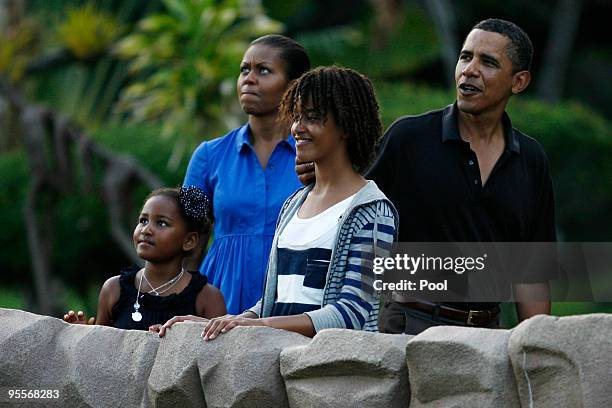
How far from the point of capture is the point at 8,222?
15.2 m

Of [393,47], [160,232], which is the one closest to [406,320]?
[160,232]

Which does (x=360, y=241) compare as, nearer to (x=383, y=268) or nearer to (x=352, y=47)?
(x=383, y=268)

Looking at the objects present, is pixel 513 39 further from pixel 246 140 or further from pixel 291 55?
pixel 246 140

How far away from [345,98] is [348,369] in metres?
0.97

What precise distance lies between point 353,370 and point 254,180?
4.79 feet

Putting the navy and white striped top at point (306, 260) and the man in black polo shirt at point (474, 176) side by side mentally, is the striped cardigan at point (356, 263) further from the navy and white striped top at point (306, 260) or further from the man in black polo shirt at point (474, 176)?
the man in black polo shirt at point (474, 176)

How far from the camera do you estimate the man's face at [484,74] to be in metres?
5.31

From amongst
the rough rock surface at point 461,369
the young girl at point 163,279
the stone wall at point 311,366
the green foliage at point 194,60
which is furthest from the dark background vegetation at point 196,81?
the rough rock surface at point 461,369

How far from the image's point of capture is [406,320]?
17.1 feet

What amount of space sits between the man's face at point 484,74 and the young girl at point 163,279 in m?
1.09

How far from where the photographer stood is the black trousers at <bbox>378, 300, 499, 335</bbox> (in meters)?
5.16

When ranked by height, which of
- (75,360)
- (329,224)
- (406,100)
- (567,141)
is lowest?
(75,360)

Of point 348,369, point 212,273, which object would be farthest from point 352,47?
point 348,369

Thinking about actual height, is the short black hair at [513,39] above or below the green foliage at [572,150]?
below
